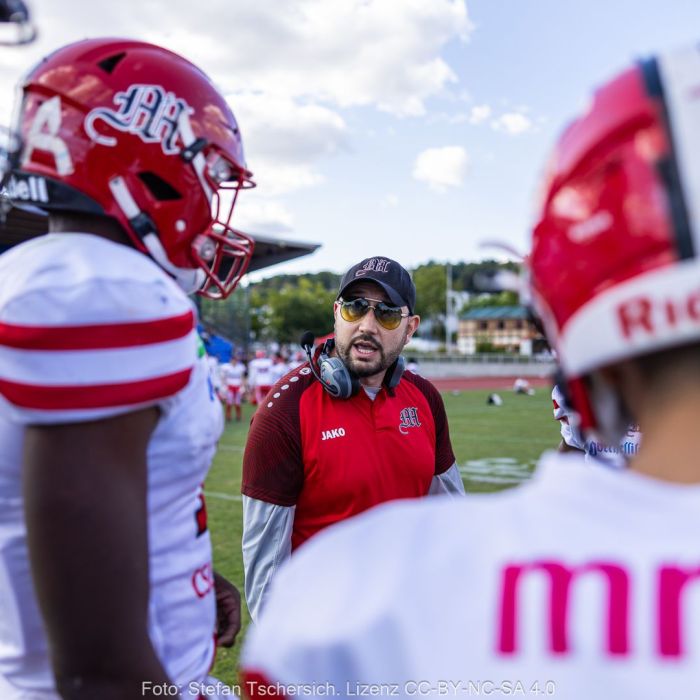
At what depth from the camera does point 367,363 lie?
2.91 m

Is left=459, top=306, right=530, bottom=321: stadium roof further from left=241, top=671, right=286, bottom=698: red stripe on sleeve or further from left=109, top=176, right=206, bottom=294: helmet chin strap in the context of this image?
left=241, top=671, right=286, bottom=698: red stripe on sleeve

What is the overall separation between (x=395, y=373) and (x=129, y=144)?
1.73 metres

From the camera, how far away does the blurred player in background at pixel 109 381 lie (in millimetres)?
1119

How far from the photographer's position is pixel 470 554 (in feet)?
2.51

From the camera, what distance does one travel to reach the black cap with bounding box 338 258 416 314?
307cm

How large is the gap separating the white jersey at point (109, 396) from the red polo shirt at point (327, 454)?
42.6 inches

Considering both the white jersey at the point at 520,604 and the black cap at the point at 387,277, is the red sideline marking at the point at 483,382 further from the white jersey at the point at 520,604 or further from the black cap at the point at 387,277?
the white jersey at the point at 520,604

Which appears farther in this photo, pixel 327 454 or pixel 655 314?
pixel 327 454

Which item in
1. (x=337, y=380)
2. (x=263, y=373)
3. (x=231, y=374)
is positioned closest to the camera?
(x=337, y=380)

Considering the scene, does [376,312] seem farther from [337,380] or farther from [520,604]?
[520,604]

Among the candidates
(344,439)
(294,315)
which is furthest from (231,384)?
(294,315)

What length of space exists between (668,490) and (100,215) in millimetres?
1221

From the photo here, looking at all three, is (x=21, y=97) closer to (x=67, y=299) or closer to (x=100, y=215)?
(x=100, y=215)

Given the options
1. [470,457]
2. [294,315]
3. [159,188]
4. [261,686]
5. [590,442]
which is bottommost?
[261,686]
